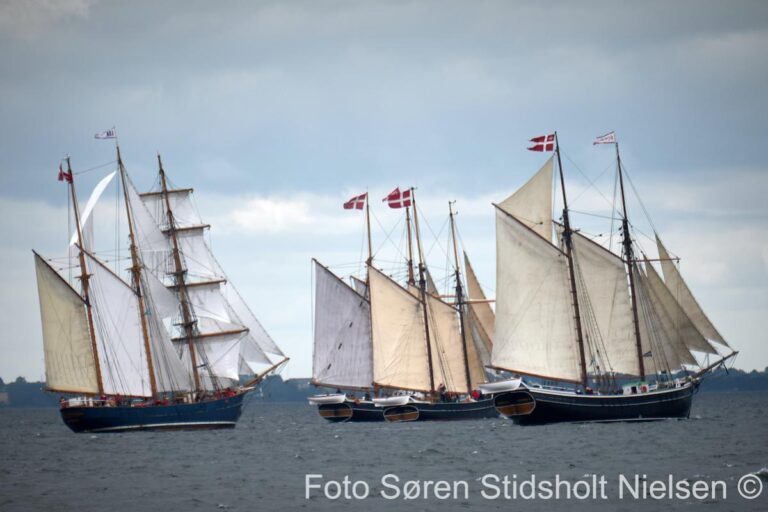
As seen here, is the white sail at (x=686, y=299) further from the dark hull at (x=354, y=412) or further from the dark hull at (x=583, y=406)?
the dark hull at (x=354, y=412)

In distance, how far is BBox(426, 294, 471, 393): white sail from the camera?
101188 mm

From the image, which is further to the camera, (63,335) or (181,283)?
(181,283)

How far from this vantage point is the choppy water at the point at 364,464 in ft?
137

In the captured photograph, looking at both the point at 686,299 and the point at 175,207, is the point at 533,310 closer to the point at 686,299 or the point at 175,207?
the point at 686,299

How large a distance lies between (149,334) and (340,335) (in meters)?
21.0

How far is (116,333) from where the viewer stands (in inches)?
3561

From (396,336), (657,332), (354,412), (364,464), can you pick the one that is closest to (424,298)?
(396,336)

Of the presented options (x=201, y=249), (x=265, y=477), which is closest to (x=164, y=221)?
(x=201, y=249)

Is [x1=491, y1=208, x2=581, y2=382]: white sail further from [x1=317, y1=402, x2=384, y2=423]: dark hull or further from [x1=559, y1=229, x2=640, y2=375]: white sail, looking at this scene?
[x1=317, y1=402, x2=384, y2=423]: dark hull

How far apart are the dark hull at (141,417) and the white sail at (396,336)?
1641 cm

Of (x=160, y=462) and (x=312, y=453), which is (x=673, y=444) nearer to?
(x=312, y=453)

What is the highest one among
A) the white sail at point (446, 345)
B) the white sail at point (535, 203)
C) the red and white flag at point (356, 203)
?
the red and white flag at point (356, 203)

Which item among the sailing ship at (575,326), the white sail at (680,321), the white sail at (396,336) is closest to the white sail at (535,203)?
the sailing ship at (575,326)

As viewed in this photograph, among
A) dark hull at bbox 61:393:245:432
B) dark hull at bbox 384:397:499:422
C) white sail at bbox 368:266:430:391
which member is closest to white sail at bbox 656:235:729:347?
dark hull at bbox 384:397:499:422
